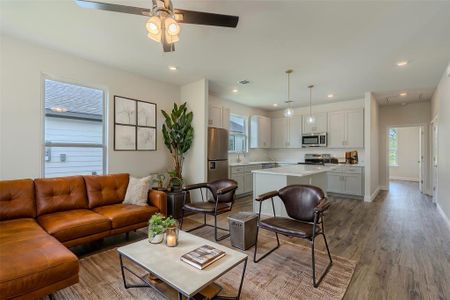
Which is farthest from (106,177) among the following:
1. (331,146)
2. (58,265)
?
(331,146)

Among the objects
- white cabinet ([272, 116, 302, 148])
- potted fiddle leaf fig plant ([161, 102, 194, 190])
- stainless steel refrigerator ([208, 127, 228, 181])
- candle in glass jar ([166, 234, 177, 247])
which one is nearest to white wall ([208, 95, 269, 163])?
white cabinet ([272, 116, 302, 148])

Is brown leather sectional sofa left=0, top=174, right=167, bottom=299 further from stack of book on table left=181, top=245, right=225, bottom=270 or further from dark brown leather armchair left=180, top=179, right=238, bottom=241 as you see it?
stack of book on table left=181, top=245, right=225, bottom=270

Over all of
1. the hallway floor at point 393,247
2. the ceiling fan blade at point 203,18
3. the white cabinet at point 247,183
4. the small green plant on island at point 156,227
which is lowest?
the hallway floor at point 393,247

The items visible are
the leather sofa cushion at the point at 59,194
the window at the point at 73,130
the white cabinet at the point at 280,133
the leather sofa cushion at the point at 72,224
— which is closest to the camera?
the leather sofa cushion at the point at 72,224

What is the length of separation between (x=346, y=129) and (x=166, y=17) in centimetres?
570

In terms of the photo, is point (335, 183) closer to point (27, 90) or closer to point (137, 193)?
point (137, 193)

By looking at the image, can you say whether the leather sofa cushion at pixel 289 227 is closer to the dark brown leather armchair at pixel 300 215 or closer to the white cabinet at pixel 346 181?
the dark brown leather armchair at pixel 300 215

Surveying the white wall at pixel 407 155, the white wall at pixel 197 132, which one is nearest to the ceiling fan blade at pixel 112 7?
the white wall at pixel 197 132

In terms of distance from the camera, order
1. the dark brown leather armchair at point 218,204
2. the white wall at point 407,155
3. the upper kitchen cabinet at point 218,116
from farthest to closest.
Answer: the white wall at point 407,155 → the upper kitchen cabinet at point 218,116 → the dark brown leather armchair at point 218,204

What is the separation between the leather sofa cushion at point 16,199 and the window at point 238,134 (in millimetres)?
4457

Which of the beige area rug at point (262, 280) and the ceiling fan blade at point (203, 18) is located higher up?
the ceiling fan blade at point (203, 18)

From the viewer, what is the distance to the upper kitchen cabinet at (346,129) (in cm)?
568

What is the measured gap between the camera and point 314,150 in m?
6.78

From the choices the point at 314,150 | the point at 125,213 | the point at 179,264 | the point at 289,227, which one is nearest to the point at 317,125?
the point at 314,150
